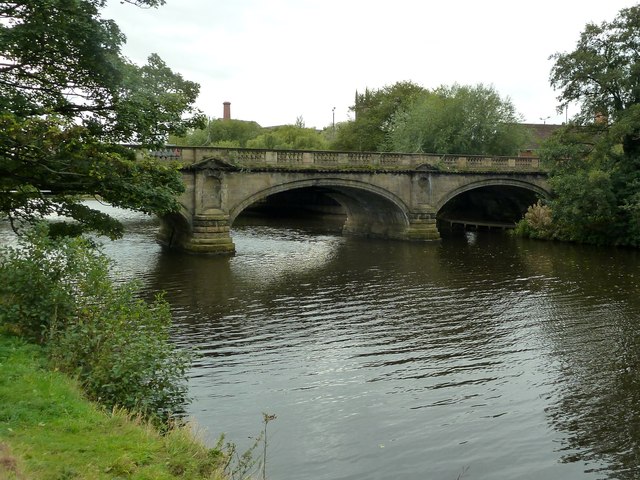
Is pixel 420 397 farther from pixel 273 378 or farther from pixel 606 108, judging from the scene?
pixel 606 108

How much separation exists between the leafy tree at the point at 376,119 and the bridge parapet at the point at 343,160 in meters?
17.2

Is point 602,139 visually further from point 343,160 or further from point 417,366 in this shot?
point 417,366

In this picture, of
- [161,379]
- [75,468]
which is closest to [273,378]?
[161,379]

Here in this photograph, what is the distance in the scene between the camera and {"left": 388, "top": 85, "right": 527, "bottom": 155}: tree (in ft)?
130

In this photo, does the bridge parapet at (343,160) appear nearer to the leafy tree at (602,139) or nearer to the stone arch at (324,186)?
the stone arch at (324,186)

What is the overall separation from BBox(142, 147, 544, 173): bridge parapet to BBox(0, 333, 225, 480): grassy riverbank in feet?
53.8

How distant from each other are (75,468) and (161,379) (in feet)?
9.47

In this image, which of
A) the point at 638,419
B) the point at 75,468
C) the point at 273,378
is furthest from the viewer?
the point at 273,378

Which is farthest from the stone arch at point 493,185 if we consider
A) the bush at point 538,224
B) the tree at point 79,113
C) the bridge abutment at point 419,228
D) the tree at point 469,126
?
the tree at point 79,113

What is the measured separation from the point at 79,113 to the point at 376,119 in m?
43.4

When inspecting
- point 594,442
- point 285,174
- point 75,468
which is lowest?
point 594,442

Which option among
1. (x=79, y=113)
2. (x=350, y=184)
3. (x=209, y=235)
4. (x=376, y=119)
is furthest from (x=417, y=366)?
(x=376, y=119)

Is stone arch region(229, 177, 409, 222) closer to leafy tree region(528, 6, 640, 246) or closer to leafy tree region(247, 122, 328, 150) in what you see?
leafy tree region(528, 6, 640, 246)

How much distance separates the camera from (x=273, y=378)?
10297 millimetres
